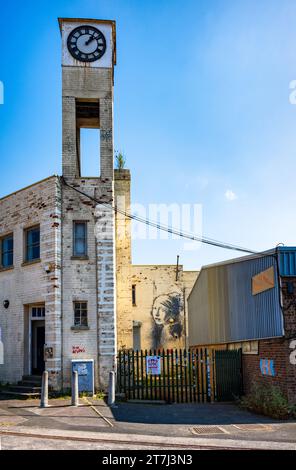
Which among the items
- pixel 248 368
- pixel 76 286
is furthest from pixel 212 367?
pixel 76 286

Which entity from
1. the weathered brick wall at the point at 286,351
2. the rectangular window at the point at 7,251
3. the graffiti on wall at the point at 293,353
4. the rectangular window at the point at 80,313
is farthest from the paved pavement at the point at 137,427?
the rectangular window at the point at 7,251

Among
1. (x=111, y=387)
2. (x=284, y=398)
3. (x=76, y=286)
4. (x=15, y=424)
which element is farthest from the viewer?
(x=76, y=286)

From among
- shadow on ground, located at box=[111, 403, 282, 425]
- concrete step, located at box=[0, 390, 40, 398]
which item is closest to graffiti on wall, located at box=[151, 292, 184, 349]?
concrete step, located at box=[0, 390, 40, 398]

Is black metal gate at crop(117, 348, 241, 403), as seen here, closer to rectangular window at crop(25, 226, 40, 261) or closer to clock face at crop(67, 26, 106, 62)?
rectangular window at crop(25, 226, 40, 261)

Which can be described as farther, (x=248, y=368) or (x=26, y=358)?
(x=26, y=358)

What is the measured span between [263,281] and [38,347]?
9.67 meters

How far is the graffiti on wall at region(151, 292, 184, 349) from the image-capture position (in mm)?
34125

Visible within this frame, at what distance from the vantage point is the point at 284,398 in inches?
546

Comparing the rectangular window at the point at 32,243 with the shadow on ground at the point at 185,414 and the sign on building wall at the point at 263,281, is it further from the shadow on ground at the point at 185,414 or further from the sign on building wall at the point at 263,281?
the sign on building wall at the point at 263,281

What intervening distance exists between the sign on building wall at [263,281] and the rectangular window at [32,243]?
8710 mm

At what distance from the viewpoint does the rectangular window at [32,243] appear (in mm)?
19938
